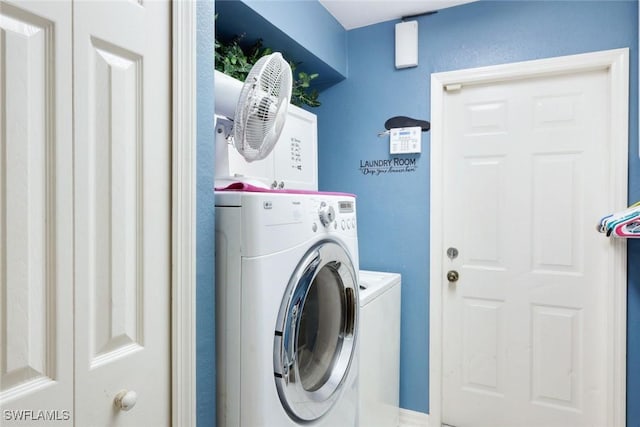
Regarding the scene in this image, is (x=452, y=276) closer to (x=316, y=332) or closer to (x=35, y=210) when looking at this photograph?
(x=316, y=332)

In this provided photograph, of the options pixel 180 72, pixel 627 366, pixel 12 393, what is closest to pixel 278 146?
pixel 180 72

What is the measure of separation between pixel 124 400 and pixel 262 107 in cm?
80

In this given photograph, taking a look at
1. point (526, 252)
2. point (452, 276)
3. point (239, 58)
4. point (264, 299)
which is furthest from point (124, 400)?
point (526, 252)

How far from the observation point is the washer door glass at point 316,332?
1063 millimetres

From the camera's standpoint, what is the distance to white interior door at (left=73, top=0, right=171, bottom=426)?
73 centimetres

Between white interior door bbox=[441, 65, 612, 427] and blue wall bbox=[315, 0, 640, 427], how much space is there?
0.12 m

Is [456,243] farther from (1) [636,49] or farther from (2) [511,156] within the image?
(1) [636,49]

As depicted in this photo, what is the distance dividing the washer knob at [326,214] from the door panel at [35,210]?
27.9 inches

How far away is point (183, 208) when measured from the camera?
914mm

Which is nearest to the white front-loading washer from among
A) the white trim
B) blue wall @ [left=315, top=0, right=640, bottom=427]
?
the white trim

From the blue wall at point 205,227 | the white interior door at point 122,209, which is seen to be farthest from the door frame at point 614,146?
the white interior door at point 122,209

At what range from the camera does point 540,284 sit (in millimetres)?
2027

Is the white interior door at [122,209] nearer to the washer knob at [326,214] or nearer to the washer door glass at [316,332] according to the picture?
the washer door glass at [316,332]

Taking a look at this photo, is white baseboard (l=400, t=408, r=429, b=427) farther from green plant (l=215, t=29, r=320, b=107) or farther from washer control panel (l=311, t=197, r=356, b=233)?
green plant (l=215, t=29, r=320, b=107)
